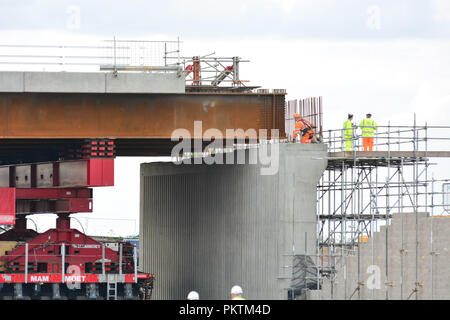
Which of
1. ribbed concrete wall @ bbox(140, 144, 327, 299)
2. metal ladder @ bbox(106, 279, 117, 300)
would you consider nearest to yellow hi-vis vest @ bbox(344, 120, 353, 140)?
ribbed concrete wall @ bbox(140, 144, 327, 299)

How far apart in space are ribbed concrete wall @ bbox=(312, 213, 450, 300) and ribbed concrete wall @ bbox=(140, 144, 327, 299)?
2266mm

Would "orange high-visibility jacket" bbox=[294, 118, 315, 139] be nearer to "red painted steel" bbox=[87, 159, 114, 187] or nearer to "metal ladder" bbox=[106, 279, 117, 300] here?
"red painted steel" bbox=[87, 159, 114, 187]

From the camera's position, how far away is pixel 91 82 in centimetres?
3941

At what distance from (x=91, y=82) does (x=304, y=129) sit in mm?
8429

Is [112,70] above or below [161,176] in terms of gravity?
above

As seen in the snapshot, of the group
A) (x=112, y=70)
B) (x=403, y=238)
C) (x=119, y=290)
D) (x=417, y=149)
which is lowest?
(x=119, y=290)

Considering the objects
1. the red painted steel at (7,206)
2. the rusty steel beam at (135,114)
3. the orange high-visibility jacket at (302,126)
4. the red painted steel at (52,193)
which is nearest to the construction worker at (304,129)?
the orange high-visibility jacket at (302,126)

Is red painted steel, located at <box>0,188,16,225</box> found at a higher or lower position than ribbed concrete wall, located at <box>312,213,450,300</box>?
higher

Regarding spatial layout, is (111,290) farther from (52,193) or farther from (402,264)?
(402,264)

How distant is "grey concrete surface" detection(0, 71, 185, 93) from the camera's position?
129 feet

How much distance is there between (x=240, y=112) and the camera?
40344 mm
